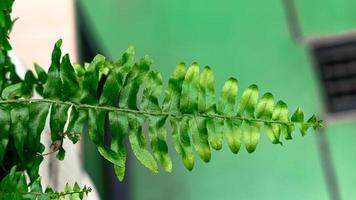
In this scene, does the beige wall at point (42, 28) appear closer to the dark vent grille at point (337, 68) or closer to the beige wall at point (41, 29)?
the beige wall at point (41, 29)

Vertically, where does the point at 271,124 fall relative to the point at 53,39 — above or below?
below

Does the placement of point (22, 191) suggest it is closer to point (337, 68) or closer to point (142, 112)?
point (142, 112)

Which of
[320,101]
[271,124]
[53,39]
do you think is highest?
[53,39]

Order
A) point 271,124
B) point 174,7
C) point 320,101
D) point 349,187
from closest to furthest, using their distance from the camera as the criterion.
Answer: point 271,124, point 349,187, point 320,101, point 174,7

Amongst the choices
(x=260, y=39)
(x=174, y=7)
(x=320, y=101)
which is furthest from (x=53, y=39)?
(x=320, y=101)

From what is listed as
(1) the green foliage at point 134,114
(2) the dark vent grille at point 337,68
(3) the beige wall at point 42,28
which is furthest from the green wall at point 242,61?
(1) the green foliage at point 134,114

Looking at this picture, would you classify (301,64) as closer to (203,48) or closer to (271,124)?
(203,48)
